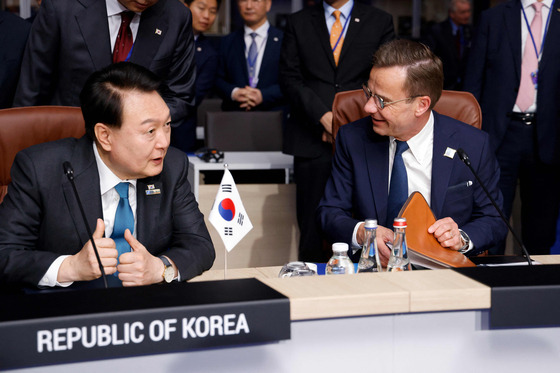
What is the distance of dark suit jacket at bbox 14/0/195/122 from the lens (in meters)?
2.83

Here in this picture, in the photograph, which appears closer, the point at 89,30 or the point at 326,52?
the point at 89,30

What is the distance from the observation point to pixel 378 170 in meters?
2.44

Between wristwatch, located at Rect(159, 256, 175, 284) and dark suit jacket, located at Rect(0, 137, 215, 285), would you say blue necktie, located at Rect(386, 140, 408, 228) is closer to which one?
dark suit jacket, located at Rect(0, 137, 215, 285)

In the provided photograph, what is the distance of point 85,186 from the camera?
6.54ft

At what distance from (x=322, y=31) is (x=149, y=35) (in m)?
0.96

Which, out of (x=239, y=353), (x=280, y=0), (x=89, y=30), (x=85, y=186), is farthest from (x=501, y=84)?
(x=280, y=0)

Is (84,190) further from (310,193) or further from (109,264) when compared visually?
(310,193)

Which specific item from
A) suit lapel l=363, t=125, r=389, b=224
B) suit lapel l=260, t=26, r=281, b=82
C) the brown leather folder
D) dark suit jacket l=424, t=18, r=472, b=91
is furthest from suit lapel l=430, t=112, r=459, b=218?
dark suit jacket l=424, t=18, r=472, b=91

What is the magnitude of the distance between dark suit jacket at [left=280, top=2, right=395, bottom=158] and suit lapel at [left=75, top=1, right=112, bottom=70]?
0.99 m

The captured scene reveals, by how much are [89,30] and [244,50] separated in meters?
2.21

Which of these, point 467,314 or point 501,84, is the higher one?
point 501,84

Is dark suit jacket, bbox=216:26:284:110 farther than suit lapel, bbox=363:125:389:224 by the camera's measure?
Yes

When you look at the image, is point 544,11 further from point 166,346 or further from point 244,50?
point 166,346

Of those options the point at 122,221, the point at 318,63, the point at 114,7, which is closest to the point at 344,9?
the point at 318,63
